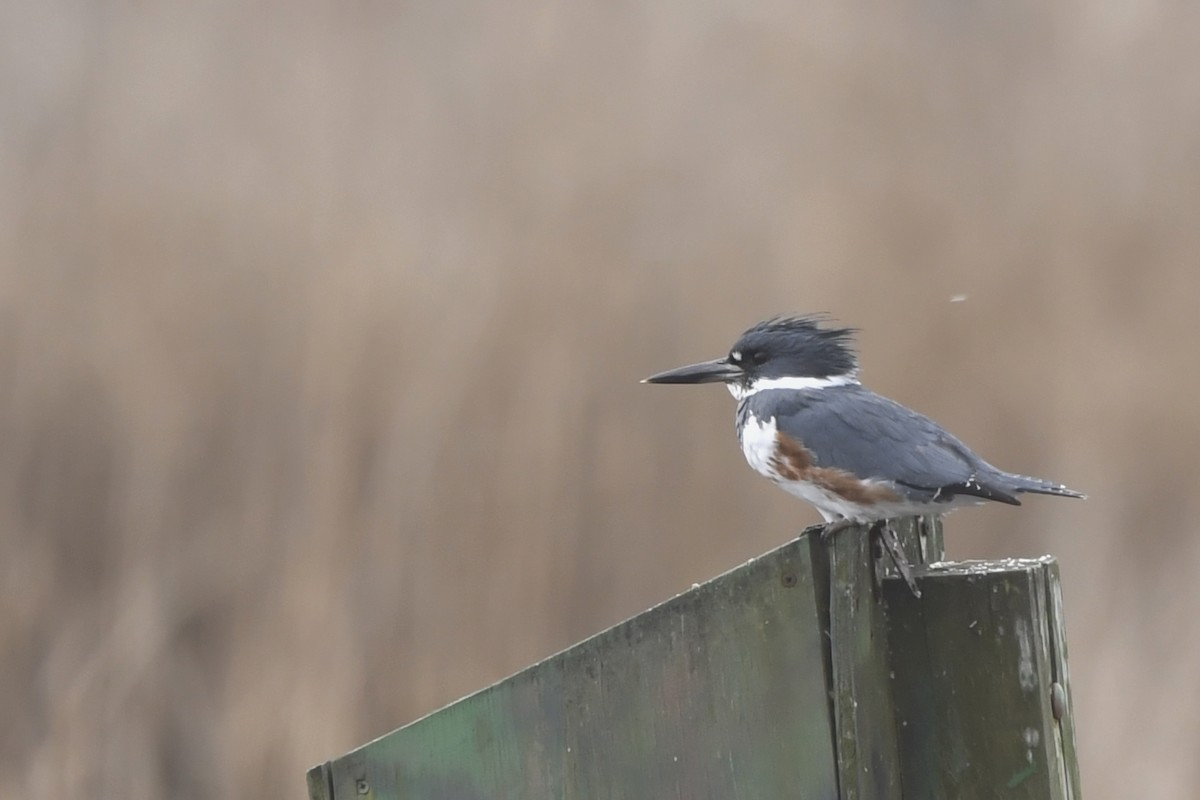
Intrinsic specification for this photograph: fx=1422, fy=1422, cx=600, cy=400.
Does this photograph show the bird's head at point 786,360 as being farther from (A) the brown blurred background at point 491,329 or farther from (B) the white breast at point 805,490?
(A) the brown blurred background at point 491,329

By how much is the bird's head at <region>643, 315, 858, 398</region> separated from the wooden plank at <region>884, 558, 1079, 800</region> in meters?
0.97

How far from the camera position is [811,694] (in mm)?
1467

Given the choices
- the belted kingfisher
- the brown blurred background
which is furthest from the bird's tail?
the brown blurred background

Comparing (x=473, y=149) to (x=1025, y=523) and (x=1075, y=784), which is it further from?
(x=1075, y=784)

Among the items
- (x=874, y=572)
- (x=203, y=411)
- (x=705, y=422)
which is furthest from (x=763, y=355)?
(x=203, y=411)

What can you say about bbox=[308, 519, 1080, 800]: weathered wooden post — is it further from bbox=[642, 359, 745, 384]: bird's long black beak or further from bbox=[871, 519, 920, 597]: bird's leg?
bbox=[642, 359, 745, 384]: bird's long black beak

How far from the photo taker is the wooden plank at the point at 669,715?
1471 mm

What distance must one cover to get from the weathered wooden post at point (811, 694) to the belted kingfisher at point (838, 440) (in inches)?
13.8

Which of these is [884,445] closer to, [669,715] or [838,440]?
[838,440]

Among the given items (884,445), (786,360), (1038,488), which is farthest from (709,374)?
(1038,488)

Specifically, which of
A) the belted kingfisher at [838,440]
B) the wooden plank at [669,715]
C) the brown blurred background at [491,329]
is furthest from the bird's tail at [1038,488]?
the brown blurred background at [491,329]

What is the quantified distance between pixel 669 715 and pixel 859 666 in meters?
0.21

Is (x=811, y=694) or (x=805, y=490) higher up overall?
(x=805, y=490)

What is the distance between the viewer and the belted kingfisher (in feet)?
6.70
